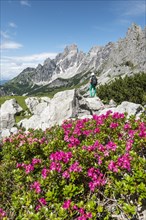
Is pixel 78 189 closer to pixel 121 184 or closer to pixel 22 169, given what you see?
pixel 121 184

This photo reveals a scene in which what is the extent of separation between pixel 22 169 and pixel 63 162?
7.56 feet

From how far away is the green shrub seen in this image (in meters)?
7.41

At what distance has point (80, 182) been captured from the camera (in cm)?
905

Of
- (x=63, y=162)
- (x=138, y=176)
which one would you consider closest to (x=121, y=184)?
(x=138, y=176)

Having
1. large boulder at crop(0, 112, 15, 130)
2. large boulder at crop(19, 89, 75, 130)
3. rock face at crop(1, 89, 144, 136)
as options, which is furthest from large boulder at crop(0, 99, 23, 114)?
large boulder at crop(19, 89, 75, 130)

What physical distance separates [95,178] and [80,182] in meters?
0.76

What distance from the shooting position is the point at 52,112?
926 inches

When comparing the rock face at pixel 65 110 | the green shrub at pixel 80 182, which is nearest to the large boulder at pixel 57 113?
the rock face at pixel 65 110

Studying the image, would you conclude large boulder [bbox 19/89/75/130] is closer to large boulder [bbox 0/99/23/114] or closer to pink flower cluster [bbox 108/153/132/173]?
pink flower cluster [bbox 108/153/132/173]

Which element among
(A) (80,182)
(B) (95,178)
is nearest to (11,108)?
(A) (80,182)

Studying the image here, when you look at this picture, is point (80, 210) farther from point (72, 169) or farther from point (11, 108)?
point (11, 108)

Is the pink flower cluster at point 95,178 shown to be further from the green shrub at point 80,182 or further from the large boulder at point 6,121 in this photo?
the large boulder at point 6,121

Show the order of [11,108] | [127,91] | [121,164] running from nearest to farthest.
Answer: [121,164] → [11,108] → [127,91]

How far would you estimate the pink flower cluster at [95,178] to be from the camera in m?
8.51
